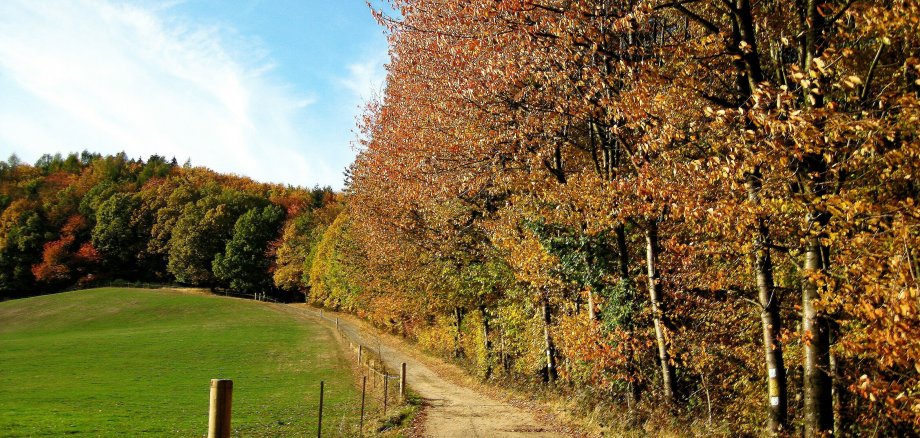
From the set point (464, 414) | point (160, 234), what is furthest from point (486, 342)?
point (160, 234)

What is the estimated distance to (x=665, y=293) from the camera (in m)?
14.7

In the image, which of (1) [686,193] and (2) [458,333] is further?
(2) [458,333]

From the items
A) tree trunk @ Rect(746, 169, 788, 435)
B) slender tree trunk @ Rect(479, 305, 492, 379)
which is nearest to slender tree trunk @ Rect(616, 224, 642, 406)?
tree trunk @ Rect(746, 169, 788, 435)

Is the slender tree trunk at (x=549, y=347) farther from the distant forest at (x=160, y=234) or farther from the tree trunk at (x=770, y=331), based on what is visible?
the distant forest at (x=160, y=234)

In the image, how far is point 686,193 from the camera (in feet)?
29.6

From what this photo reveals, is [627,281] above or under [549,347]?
above

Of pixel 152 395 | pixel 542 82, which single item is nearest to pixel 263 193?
pixel 152 395

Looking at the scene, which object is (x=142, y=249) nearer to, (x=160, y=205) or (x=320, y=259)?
(x=160, y=205)

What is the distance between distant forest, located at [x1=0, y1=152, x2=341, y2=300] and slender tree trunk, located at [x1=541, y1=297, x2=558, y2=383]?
6393 cm

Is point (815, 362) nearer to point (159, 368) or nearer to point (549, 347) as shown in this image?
point (549, 347)

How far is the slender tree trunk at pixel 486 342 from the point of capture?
89.9 feet

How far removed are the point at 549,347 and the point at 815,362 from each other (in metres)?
13.5

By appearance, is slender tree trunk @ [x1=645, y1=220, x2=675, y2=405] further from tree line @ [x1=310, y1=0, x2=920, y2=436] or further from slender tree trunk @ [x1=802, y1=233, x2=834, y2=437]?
slender tree trunk @ [x1=802, y1=233, x2=834, y2=437]

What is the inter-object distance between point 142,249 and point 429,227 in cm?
9648
